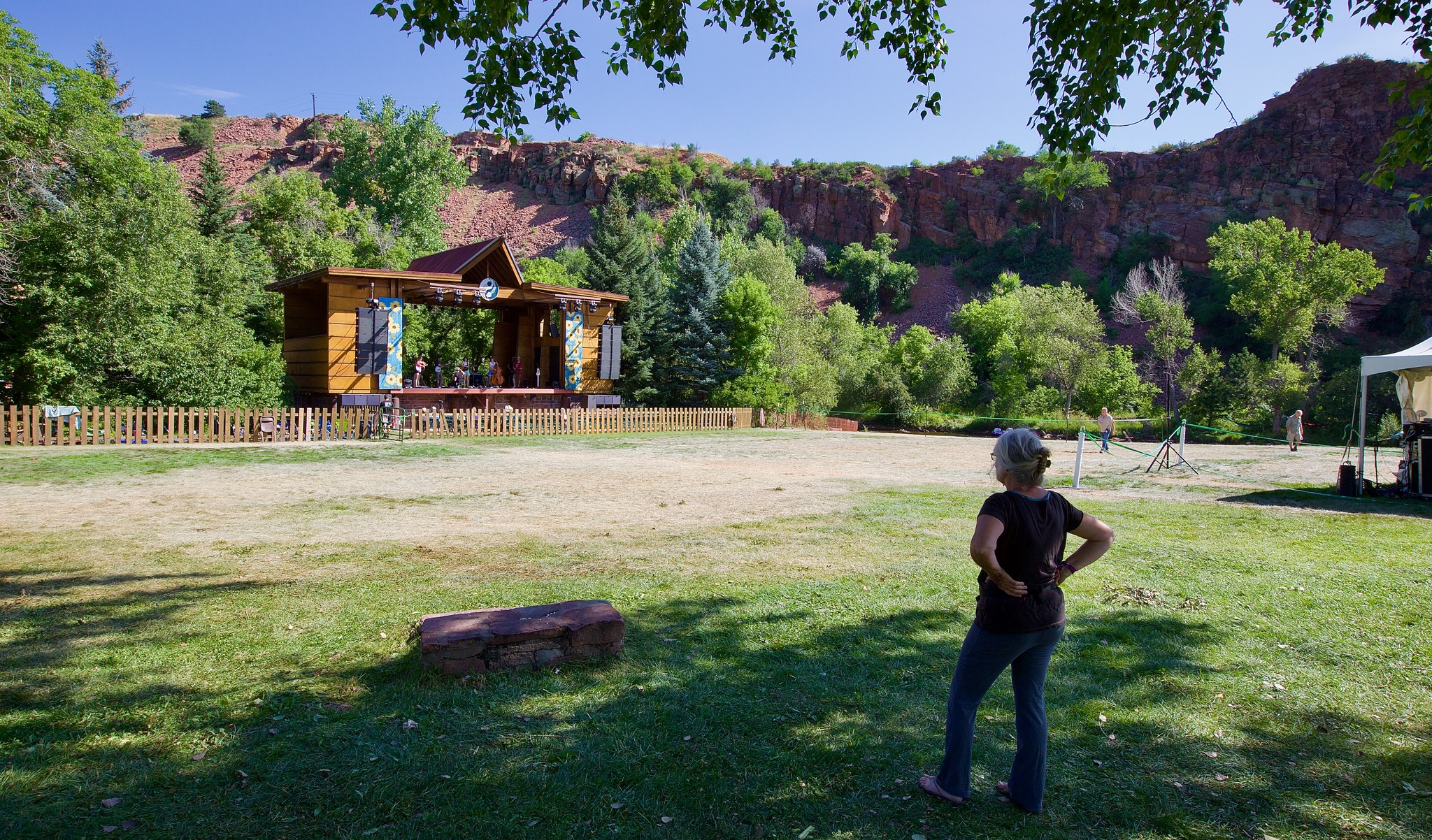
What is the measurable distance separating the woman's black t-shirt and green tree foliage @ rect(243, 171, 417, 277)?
37.7 meters

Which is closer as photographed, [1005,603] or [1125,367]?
[1005,603]

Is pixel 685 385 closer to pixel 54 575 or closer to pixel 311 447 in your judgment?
pixel 311 447

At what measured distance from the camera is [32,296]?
1983cm

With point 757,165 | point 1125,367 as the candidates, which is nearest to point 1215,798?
point 1125,367

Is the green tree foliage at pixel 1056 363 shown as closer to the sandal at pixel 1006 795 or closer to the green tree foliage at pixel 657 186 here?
the sandal at pixel 1006 795

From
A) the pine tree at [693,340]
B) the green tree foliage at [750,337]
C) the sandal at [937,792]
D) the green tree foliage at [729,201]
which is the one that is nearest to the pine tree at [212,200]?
the pine tree at [693,340]

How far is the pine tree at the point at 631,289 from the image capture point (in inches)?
1377

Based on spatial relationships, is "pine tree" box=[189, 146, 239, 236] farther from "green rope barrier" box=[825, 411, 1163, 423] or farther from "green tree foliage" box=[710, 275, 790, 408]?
"green rope barrier" box=[825, 411, 1163, 423]

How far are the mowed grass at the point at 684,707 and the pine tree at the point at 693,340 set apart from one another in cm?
2910

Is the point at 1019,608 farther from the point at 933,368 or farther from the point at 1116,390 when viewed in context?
the point at 1116,390

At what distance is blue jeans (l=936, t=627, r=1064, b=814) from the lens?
9.89 feet

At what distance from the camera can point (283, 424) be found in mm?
20391

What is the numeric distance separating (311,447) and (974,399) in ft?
138

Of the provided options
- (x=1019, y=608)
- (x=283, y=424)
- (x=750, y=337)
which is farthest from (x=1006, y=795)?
(x=750, y=337)
